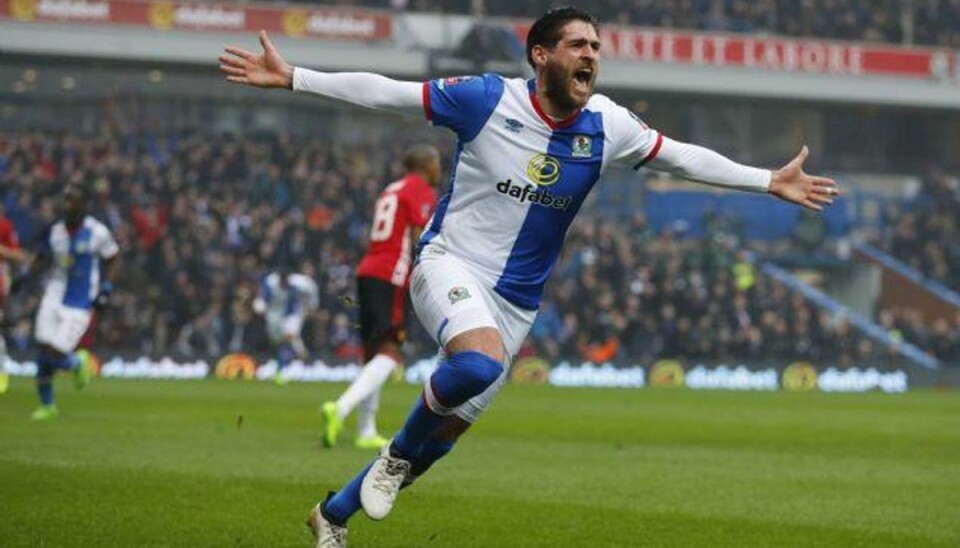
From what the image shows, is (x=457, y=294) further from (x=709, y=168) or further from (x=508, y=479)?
(x=508, y=479)

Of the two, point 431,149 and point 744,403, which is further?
point 744,403

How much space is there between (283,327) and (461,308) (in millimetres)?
24730

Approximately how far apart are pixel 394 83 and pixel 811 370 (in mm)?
29670

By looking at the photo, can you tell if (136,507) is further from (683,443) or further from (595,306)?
(595,306)

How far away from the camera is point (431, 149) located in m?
14.8

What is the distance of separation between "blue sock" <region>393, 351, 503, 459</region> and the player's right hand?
1.45 m

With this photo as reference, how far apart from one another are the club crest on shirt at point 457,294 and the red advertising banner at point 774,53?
3643 centimetres

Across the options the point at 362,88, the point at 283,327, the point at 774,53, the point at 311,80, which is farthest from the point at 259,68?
the point at 774,53

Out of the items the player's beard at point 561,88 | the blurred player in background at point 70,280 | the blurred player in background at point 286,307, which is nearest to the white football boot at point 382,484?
the player's beard at point 561,88

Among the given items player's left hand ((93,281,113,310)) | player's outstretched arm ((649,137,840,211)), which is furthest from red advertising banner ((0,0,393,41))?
player's outstretched arm ((649,137,840,211))

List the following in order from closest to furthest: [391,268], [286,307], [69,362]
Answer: [391,268] < [69,362] < [286,307]

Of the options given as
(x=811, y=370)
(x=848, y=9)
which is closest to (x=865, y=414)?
(x=811, y=370)

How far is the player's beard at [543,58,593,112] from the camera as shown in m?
7.86

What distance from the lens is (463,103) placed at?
7.88 metres
